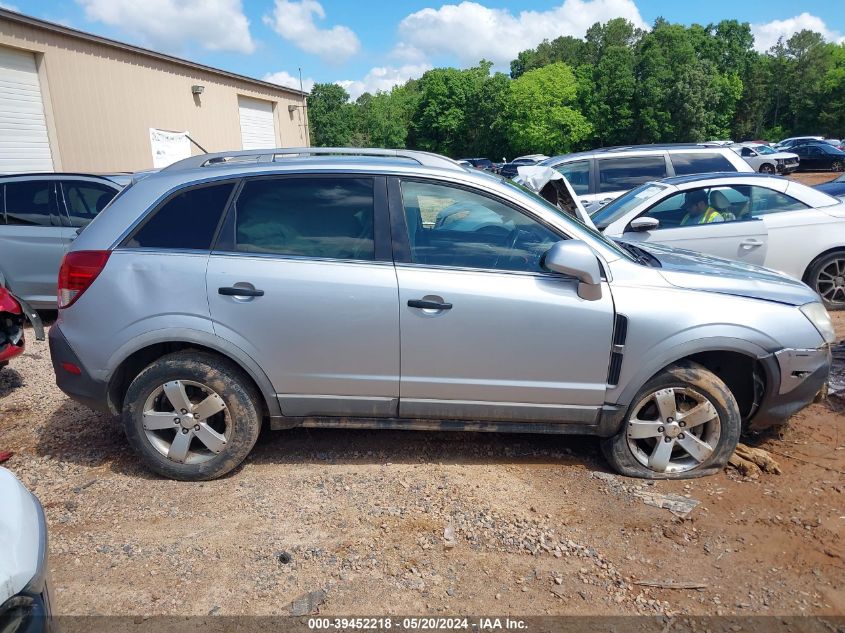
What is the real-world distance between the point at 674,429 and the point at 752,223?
13.5 ft

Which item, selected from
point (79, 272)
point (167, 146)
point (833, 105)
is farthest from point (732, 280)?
point (833, 105)

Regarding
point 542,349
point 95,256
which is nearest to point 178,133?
point 95,256

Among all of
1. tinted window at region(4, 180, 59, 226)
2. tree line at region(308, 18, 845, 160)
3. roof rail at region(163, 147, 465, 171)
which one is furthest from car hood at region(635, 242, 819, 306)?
tree line at region(308, 18, 845, 160)

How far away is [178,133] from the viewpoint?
18.5 metres

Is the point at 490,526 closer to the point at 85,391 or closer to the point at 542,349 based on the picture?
the point at 542,349

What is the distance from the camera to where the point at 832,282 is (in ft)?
22.7

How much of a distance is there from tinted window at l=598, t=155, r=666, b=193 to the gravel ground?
592 cm

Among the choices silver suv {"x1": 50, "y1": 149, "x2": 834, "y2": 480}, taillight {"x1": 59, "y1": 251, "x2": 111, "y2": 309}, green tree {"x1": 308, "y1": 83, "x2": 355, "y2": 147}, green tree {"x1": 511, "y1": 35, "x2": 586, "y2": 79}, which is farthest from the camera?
green tree {"x1": 511, "y1": 35, "x2": 586, "y2": 79}

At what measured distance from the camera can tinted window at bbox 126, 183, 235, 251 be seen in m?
3.52

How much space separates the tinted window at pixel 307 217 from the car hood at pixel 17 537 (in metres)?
1.80

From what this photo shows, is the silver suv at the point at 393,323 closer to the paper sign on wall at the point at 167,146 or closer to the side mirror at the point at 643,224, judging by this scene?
the side mirror at the point at 643,224

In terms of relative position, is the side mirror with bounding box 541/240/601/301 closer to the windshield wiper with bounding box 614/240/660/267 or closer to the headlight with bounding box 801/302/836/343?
the windshield wiper with bounding box 614/240/660/267

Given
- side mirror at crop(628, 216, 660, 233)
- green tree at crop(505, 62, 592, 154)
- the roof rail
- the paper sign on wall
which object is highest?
green tree at crop(505, 62, 592, 154)

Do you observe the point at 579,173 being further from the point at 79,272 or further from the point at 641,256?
the point at 79,272
